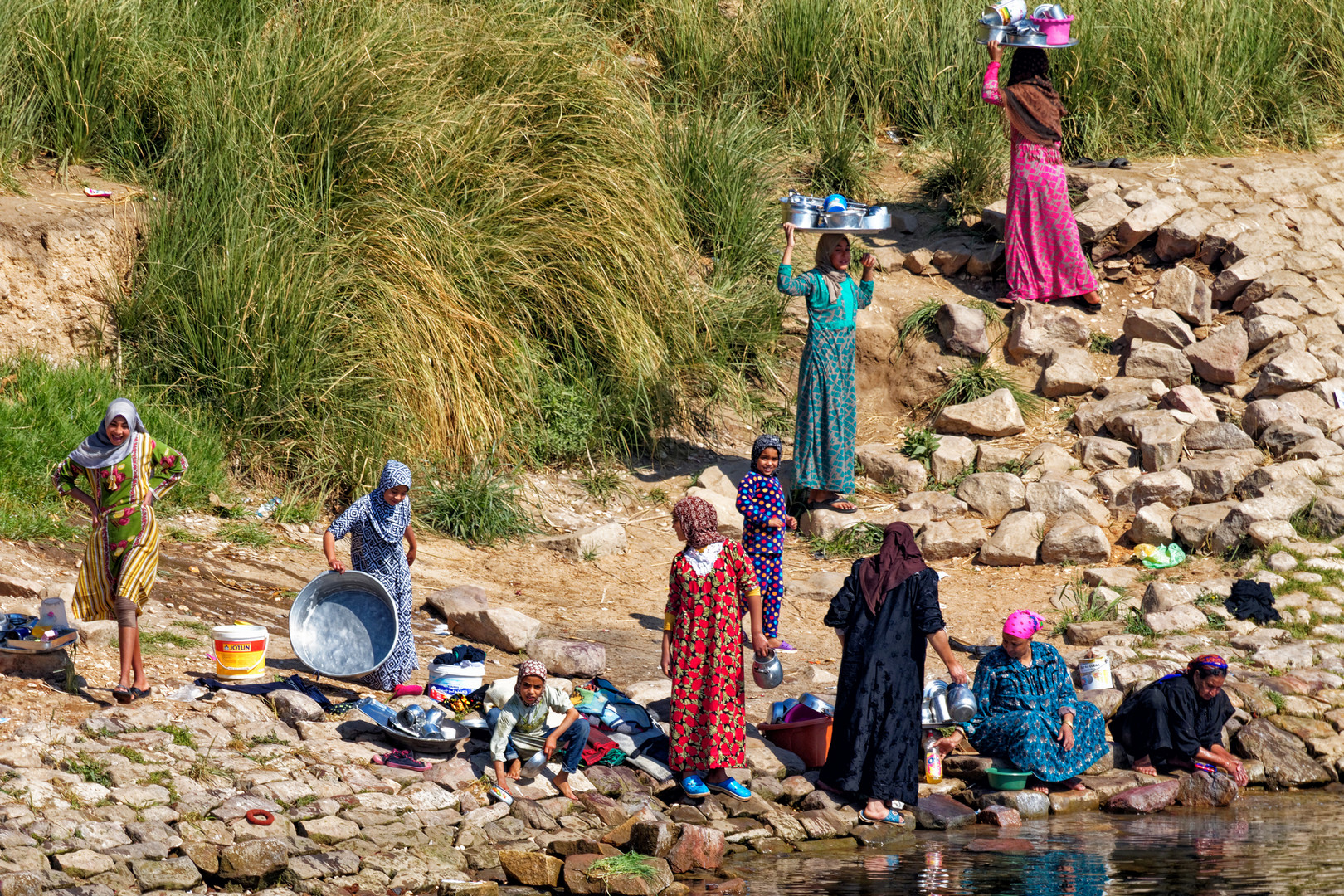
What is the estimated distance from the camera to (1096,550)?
10.1 m

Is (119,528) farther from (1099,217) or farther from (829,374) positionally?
(1099,217)

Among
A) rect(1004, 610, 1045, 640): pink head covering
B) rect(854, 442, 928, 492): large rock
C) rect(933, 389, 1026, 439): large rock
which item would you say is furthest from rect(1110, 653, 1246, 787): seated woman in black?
rect(933, 389, 1026, 439): large rock

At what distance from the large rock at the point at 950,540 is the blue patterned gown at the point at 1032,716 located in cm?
302

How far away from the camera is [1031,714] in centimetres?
731

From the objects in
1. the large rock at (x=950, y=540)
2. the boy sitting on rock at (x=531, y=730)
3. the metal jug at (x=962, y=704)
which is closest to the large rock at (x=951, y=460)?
the large rock at (x=950, y=540)

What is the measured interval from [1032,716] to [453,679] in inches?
112

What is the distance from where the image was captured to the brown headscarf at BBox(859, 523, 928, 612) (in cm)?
679

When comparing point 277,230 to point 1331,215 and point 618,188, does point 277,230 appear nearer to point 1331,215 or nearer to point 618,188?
point 618,188

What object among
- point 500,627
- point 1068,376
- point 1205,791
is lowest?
point 1205,791

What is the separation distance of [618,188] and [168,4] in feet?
13.4

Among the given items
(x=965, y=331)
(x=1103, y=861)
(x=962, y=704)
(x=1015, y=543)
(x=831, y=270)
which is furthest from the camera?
(x=965, y=331)

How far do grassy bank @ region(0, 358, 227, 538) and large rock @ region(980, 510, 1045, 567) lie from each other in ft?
17.3

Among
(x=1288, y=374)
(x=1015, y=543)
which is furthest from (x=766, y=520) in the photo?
(x=1288, y=374)

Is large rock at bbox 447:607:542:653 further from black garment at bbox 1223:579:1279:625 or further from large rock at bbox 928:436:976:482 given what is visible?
black garment at bbox 1223:579:1279:625
